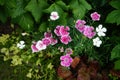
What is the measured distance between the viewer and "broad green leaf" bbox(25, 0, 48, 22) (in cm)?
309

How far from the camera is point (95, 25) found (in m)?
3.42

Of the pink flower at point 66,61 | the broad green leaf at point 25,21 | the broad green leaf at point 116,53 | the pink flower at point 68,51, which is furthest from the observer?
the broad green leaf at point 25,21

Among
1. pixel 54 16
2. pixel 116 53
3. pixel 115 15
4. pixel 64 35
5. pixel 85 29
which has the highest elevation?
pixel 54 16

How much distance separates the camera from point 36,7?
122 inches

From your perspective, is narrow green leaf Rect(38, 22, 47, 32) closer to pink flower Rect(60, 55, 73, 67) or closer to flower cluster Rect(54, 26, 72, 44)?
flower cluster Rect(54, 26, 72, 44)

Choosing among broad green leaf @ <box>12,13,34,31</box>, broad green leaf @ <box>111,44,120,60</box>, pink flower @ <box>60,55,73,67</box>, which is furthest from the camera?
broad green leaf @ <box>12,13,34,31</box>

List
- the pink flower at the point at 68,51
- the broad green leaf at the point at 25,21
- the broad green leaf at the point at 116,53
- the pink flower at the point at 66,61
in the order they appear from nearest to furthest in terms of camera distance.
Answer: the broad green leaf at the point at 116,53, the pink flower at the point at 66,61, the pink flower at the point at 68,51, the broad green leaf at the point at 25,21

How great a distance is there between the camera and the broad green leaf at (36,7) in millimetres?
3087

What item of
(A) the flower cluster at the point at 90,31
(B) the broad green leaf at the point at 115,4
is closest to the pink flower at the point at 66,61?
(A) the flower cluster at the point at 90,31

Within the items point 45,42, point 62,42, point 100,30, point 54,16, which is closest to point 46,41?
point 45,42

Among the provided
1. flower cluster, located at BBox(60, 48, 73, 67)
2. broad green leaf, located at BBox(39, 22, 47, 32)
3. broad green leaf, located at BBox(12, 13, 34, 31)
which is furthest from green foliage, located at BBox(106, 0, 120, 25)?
broad green leaf, located at BBox(12, 13, 34, 31)

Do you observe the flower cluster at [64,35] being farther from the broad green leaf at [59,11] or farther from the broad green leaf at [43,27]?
the broad green leaf at [43,27]

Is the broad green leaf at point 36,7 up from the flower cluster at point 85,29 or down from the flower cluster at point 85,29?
up

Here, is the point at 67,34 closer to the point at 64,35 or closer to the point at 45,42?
the point at 64,35
